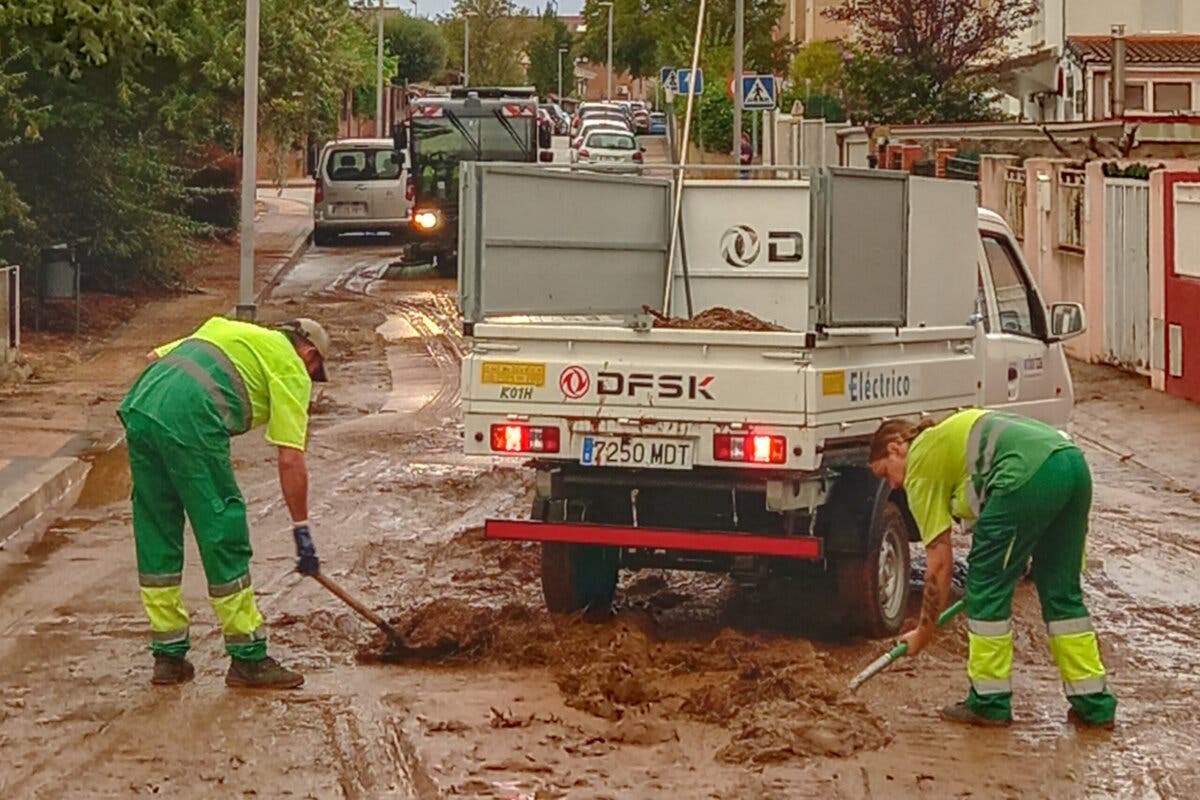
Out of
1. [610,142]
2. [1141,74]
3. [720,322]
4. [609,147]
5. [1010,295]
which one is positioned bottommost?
[720,322]

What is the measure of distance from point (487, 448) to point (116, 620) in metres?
2.10

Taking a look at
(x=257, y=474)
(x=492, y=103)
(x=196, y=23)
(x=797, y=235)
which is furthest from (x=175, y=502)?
(x=492, y=103)

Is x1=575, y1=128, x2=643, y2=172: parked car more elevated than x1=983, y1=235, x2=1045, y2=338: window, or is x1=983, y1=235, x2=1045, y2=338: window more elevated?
x1=575, y1=128, x2=643, y2=172: parked car

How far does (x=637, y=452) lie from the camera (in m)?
9.30

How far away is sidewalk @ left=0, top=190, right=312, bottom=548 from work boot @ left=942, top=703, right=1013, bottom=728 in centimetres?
634

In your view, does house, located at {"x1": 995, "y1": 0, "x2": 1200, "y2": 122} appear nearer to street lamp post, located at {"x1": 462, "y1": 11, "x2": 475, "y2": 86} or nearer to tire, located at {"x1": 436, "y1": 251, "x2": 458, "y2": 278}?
tire, located at {"x1": 436, "y1": 251, "x2": 458, "y2": 278}

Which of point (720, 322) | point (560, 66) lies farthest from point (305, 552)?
point (560, 66)

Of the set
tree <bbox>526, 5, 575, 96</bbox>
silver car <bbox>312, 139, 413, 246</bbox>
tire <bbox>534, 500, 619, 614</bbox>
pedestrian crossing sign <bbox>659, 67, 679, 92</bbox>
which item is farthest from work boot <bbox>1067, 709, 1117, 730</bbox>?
tree <bbox>526, 5, 575, 96</bbox>

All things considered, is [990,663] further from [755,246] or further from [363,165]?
[363,165]

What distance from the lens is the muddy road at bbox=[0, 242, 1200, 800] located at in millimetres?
7379

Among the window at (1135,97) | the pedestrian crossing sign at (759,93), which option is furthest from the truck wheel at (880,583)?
the window at (1135,97)

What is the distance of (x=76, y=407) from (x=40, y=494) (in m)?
4.33

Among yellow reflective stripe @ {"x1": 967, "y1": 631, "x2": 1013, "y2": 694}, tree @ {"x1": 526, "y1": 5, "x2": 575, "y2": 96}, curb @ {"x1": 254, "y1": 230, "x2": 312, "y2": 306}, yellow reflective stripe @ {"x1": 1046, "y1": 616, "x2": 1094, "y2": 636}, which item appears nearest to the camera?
yellow reflective stripe @ {"x1": 967, "y1": 631, "x2": 1013, "y2": 694}

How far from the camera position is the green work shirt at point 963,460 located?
804cm
